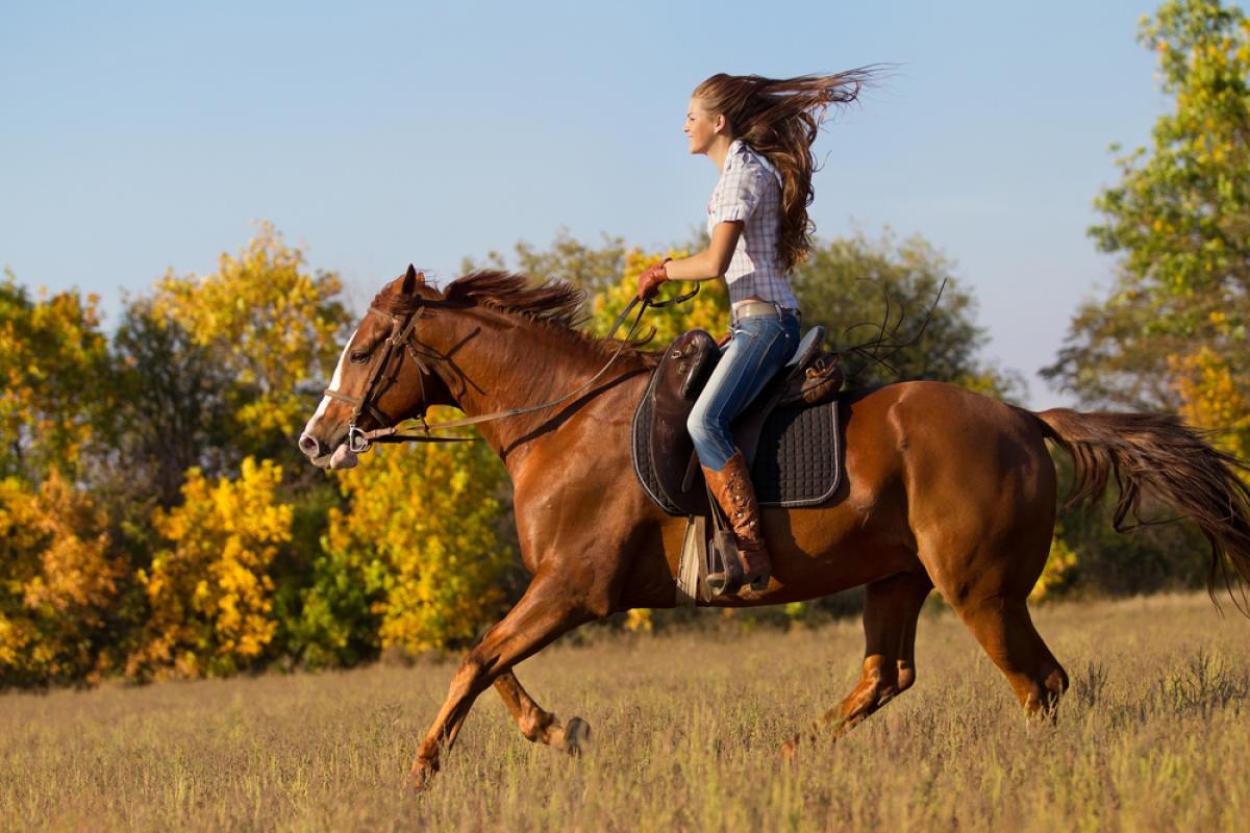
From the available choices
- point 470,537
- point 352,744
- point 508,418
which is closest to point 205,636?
point 470,537

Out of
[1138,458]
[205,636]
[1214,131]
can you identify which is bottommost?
[205,636]

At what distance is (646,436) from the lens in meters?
6.86

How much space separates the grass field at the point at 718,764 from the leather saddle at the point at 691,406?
1210 mm

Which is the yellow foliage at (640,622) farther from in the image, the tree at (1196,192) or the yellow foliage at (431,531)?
the tree at (1196,192)

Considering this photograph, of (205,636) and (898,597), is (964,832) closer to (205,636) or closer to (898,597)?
(898,597)

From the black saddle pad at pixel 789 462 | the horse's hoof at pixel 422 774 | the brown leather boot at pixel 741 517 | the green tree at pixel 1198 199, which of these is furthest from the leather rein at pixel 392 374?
the green tree at pixel 1198 199

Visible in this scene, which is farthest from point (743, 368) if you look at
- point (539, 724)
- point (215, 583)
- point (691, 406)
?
point (215, 583)

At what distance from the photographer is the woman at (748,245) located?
6691 millimetres

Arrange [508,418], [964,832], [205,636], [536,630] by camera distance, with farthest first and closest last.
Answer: [205,636] < [508,418] < [536,630] < [964,832]

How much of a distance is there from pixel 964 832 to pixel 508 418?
3488mm

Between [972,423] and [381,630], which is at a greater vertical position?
[972,423]

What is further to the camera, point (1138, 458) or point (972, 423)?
point (1138, 458)

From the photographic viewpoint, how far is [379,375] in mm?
7500

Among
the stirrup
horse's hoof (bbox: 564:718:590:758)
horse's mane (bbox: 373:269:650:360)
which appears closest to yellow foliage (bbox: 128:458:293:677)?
horse's mane (bbox: 373:269:650:360)
